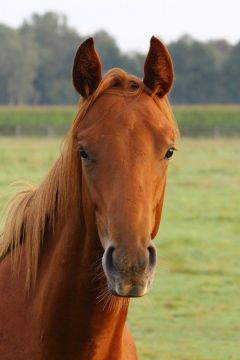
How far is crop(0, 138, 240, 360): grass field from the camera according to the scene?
8.08m

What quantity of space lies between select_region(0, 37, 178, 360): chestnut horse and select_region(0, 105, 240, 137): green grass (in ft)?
159

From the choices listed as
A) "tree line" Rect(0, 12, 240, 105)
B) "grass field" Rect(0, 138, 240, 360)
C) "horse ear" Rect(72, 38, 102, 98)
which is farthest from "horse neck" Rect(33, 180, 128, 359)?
"tree line" Rect(0, 12, 240, 105)

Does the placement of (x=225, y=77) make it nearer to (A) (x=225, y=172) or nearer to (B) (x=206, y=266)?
(A) (x=225, y=172)

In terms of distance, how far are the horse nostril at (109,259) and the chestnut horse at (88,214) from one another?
0.06 metres

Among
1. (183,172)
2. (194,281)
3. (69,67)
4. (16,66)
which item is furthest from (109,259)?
(16,66)

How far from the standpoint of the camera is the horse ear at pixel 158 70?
132 inches

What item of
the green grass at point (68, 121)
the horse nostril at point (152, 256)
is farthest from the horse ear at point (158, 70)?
the green grass at point (68, 121)

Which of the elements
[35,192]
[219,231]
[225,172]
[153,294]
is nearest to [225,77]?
[225,172]

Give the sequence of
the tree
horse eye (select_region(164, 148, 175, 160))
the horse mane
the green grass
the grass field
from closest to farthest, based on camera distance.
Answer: horse eye (select_region(164, 148, 175, 160)) → the horse mane → the grass field → the green grass → the tree

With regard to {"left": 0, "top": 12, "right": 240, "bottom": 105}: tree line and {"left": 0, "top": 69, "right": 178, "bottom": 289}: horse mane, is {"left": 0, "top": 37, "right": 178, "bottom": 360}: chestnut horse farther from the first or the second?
{"left": 0, "top": 12, "right": 240, "bottom": 105}: tree line

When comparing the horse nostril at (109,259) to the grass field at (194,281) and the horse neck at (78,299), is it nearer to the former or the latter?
the horse neck at (78,299)

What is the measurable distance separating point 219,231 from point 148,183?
12.4m

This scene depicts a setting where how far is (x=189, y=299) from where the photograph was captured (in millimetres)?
10047

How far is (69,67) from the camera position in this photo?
72.7m
